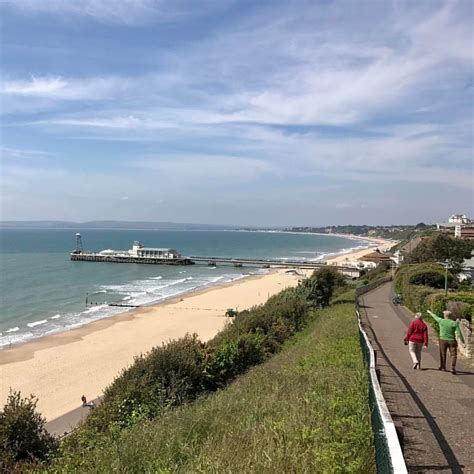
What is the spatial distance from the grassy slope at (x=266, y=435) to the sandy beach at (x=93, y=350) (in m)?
13.4

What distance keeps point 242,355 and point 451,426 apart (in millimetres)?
10459

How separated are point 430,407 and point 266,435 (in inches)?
127

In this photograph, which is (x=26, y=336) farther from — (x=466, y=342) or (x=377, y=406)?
(x=377, y=406)

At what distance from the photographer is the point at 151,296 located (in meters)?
54.1

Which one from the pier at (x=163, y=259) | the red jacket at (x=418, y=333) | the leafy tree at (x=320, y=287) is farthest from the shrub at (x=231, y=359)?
the pier at (x=163, y=259)

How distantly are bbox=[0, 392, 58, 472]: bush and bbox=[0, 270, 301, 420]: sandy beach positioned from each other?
30.5ft

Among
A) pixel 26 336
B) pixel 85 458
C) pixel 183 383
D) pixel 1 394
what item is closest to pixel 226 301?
pixel 26 336

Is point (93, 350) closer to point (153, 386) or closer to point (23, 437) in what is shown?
point (153, 386)

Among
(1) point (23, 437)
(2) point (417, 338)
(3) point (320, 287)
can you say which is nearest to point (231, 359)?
(2) point (417, 338)

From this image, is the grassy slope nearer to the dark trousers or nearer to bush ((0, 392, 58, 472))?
bush ((0, 392, 58, 472))

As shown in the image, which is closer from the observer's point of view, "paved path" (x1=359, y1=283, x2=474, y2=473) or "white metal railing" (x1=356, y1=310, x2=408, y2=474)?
"white metal railing" (x1=356, y1=310, x2=408, y2=474)

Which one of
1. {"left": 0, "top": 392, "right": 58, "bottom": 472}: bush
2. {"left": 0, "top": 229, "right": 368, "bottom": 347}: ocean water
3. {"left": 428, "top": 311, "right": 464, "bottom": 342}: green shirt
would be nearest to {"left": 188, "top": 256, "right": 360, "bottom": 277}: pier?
{"left": 0, "top": 229, "right": 368, "bottom": 347}: ocean water

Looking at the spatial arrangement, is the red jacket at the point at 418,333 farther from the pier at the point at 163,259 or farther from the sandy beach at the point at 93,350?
the pier at the point at 163,259

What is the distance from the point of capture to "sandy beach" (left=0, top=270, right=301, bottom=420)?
22484 mm
